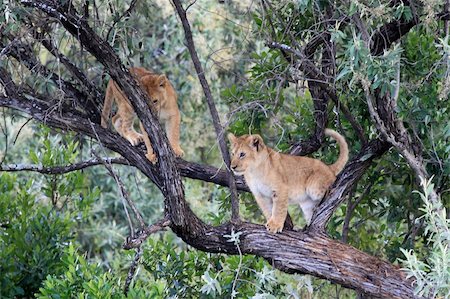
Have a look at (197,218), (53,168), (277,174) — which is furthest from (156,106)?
(197,218)

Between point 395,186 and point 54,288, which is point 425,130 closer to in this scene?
point 395,186

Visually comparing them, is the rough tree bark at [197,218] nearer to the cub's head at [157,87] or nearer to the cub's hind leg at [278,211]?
the cub's hind leg at [278,211]

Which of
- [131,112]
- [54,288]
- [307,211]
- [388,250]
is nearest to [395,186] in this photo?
[388,250]

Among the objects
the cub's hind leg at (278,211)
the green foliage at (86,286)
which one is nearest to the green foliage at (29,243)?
the green foliage at (86,286)

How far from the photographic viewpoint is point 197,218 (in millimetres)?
5859

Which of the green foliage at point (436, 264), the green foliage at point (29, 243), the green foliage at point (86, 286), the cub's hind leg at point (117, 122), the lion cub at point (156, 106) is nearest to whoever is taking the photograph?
the green foliage at point (436, 264)

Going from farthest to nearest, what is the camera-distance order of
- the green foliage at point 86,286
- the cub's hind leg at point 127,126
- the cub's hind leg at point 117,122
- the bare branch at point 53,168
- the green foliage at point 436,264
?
the cub's hind leg at point 117,122
the cub's hind leg at point 127,126
the bare branch at point 53,168
the green foliage at point 86,286
the green foliage at point 436,264

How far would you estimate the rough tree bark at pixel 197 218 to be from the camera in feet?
18.1

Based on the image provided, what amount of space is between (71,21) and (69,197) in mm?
2865

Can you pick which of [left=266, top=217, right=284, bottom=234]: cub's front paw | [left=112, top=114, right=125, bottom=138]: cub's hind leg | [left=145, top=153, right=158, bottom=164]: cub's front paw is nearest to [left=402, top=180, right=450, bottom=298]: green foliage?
[left=266, top=217, right=284, bottom=234]: cub's front paw

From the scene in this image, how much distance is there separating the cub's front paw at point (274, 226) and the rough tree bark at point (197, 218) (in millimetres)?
32

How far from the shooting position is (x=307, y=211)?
256 inches

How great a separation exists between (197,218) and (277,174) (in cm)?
67

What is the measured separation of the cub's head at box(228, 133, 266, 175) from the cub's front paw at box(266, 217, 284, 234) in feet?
1.30
